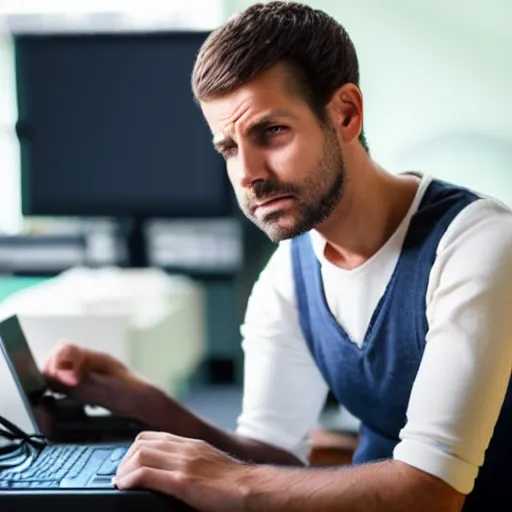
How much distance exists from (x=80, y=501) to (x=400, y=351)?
0.42 m

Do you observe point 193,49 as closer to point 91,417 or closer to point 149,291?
point 149,291

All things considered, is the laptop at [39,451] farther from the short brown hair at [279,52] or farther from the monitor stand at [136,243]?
the monitor stand at [136,243]

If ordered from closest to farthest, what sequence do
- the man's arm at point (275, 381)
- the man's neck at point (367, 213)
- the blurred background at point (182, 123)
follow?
the man's neck at point (367, 213)
the man's arm at point (275, 381)
the blurred background at point (182, 123)

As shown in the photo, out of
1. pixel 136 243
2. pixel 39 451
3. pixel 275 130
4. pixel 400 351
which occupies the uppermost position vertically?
pixel 275 130

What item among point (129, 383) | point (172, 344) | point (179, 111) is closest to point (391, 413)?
point (129, 383)

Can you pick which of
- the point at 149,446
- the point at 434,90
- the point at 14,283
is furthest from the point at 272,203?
the point at 14,283

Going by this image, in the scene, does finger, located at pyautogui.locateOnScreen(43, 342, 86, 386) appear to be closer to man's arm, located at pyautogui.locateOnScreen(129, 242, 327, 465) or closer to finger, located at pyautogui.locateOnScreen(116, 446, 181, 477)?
man's arm, located at pyautogui.locateOnScreen(129, 242, 327, 465)

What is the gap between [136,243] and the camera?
2.67 meters

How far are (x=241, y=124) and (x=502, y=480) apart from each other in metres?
→ 0.52

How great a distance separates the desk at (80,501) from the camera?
30.6 inches

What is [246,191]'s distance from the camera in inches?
39.3

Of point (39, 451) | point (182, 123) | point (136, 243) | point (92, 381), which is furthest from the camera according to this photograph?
point (136, 243)

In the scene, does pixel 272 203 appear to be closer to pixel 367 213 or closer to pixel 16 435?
pixel 367 213

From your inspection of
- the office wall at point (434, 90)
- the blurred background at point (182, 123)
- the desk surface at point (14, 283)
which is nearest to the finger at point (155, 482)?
the blurred background at point (182, 123)
